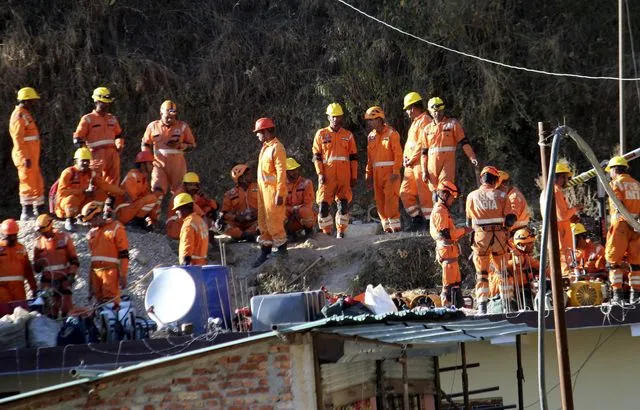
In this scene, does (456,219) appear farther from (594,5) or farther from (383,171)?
(594,5)

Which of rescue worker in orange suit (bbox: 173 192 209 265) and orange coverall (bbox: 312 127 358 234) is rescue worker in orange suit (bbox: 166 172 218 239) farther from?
rescue worker in orange suit (bbox: 173 192 209 265)

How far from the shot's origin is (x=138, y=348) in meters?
18.7

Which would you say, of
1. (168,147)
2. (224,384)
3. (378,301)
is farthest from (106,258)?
(224,384)

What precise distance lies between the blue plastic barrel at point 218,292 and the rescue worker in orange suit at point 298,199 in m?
6.10

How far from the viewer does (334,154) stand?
2530cm

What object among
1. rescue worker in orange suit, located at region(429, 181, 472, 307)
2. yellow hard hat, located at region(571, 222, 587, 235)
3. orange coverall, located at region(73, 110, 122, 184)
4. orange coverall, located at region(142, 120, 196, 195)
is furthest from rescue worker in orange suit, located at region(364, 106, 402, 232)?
orange coverall, located at region(73, 110, 122, 184)

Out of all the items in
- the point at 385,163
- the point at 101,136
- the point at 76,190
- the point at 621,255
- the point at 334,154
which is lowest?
the point at 621,255

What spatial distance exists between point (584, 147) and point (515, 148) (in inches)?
578

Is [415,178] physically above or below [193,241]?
above

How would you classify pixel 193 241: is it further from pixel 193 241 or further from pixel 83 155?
pixel 83 155

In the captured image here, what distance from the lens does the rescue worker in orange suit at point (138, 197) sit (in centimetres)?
2481

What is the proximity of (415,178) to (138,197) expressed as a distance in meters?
4.66

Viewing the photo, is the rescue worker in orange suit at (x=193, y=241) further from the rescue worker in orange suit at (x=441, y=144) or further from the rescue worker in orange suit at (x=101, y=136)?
the rescue worker in orange suit at (x=441, y=144)

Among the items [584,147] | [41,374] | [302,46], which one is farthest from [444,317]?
[302,46]
